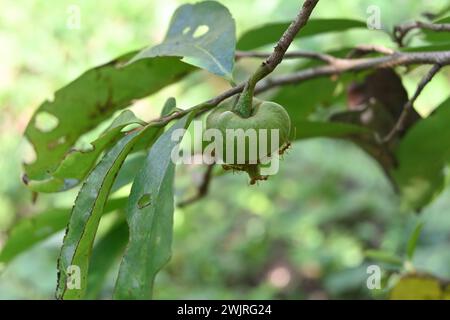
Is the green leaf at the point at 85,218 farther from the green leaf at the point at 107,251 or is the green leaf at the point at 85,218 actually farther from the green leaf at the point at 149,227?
the green leaf at the point at 107,251

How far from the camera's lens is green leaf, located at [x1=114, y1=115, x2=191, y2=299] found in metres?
0.75

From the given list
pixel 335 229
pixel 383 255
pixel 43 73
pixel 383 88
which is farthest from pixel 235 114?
pixel 43 73

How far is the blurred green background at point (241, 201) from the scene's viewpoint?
8.57 ft

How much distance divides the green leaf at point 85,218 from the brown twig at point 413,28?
44 cm

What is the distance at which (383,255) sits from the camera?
1310mm

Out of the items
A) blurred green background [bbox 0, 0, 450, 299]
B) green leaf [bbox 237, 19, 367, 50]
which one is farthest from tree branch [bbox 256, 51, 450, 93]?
blurred green background [bbox 0, 0, 450, 299]

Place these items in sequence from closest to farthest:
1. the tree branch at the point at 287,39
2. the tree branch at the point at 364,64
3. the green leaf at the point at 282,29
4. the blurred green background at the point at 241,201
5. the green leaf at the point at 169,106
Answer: the tree branch at the point at 287,39 < the green leaf at the point at 169,106 < the tree branch at the point at 364,64 < the green leaf at the point at 282,29 < the blurred green background at the point at 241,201

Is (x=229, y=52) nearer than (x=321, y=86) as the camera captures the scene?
Yes

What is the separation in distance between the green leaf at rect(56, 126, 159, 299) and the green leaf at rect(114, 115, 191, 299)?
0.03 metres

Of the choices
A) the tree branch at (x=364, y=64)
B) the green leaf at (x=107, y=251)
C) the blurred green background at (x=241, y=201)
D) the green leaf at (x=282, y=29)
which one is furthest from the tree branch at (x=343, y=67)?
the blurred green background at (x=241, y=201)

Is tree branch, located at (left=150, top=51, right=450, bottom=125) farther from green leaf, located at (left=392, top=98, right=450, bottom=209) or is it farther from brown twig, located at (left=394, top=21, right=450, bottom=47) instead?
green leaf, located at (left=392, top=98, right=450, bottom=209)

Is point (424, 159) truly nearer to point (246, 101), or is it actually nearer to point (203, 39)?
point (203, 39)
